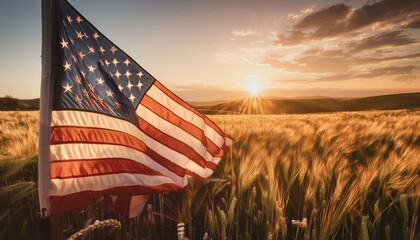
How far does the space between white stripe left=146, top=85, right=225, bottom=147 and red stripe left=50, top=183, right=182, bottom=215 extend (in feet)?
4.09

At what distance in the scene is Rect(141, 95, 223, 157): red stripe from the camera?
13.1 feet

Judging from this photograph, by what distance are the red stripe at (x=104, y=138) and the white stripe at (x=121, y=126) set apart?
0.04 metres

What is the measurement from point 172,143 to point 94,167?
1.35m

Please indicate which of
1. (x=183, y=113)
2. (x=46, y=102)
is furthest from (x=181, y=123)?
(x=46, y=102)

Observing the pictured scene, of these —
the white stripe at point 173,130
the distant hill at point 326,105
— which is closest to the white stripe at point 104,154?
the white stripe at point 173,130

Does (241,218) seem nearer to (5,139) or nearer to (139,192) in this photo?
(139,192)

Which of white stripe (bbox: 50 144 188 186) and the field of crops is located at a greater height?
white stripe (bbox: 50 144 188 186)

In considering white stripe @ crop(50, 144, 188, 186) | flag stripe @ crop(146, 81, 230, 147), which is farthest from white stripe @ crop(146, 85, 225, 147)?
white stripe @ crop(50, 144, 188, 186)

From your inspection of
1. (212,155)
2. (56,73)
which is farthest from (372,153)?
(56,73)

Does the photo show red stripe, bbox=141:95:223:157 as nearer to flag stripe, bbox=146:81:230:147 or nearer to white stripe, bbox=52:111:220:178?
flag stripe, bbox=146:81:230:147

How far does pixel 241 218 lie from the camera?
2.79 meters

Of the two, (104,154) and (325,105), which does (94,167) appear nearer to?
(104,154)

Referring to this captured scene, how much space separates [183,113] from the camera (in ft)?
14.5

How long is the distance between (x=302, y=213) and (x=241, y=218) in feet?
1.76
